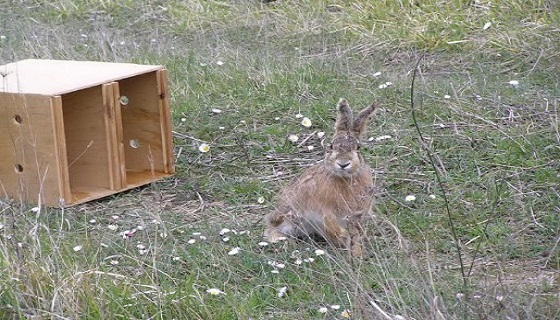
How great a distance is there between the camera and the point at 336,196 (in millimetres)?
4918

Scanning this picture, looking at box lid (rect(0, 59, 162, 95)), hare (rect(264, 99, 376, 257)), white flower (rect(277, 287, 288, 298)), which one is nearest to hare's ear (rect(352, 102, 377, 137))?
hare (rect(264, 99, 376, 257))

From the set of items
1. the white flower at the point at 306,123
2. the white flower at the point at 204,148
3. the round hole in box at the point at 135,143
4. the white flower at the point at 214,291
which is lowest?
the white flower at the point at 204,148

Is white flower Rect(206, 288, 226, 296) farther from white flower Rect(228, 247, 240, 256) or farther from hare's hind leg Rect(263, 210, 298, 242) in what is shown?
hare's hind leg Rect(263, 210, 298, 242)

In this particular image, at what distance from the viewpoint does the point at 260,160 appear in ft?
20.6

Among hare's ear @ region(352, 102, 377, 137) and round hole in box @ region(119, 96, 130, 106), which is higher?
hare's ear @ region(352, 102, 377, 137)

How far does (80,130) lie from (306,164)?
4.17 feet

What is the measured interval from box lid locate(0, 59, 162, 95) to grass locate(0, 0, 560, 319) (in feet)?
2.08

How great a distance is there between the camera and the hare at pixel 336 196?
4852mm

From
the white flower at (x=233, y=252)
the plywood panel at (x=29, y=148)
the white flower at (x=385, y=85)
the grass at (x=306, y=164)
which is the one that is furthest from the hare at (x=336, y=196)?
the white flower at (x=385, y=85)

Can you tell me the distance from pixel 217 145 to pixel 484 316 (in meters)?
3.19

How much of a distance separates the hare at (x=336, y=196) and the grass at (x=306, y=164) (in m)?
0.12

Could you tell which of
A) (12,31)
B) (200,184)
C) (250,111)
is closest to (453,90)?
(250,111)

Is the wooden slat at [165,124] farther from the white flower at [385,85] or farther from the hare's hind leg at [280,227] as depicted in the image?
the white flower at [385,85]

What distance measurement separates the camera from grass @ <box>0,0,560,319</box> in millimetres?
4148
